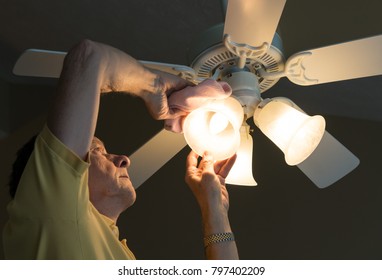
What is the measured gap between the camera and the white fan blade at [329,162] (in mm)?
1157

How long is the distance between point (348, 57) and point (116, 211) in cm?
61

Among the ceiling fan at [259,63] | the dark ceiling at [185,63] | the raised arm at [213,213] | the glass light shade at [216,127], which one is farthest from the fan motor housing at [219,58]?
the dark ceiling at [185,63]

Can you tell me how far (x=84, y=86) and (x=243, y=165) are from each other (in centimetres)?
49

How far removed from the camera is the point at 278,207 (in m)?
2.20

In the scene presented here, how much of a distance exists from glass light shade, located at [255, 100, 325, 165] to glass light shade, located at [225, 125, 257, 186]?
0.09 m

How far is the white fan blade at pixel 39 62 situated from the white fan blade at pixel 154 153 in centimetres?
26

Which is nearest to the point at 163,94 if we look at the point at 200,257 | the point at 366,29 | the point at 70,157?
the point at 70,157

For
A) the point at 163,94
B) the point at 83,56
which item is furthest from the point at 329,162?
the point at 83,56

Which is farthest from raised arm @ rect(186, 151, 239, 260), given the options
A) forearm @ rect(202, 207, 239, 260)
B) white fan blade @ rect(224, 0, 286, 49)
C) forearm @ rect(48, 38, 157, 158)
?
forearm @ rect(48, 38, 157, 158)

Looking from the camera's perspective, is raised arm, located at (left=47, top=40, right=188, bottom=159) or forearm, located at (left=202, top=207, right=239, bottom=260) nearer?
raised arm, located at (left=47, top=40, right=188, bottom=159)

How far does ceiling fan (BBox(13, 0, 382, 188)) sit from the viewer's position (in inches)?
38.0

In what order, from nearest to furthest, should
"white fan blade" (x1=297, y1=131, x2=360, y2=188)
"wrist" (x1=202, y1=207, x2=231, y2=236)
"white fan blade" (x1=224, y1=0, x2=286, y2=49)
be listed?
1. "white fan blade" (x1=224, y1=0, x2=286, y2=49)
2. "white fan blade" (x1=297, y1=131, x2=360, y2=188)
3. "wrist" (x1=202, y1=207, x2=231, y2=236)

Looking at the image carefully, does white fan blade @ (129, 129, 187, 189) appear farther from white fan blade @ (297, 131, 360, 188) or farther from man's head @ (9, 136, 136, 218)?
white fan blade @ (297, 131, 360, 188)

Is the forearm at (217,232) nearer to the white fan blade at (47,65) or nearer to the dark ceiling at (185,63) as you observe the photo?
the white fan blade at (47,65)
